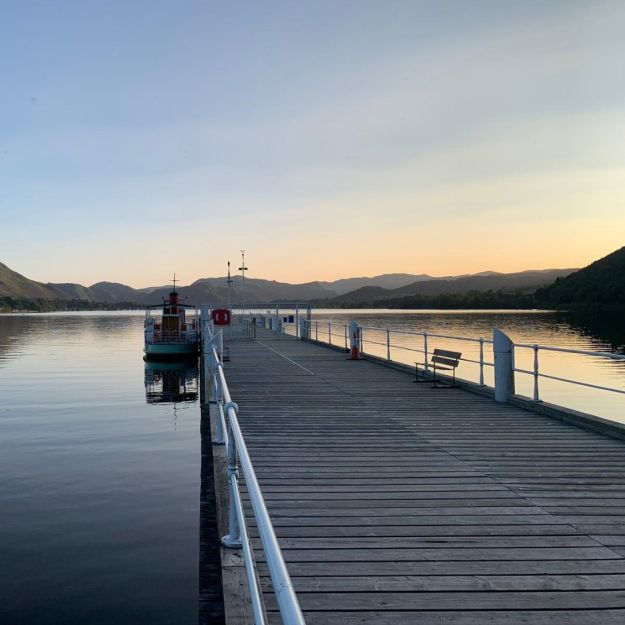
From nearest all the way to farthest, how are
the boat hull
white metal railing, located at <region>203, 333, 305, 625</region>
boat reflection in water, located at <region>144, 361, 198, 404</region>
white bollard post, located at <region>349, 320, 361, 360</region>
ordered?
white metal railing, located at <region>203, 333, 305, 625</region>, white bollard post, located at <region>349, 320, 361, 360</region>, boat reflection in water, located at <region>144, 361, 198, 404</region>, the boat hull

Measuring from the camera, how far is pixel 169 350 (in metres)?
39.3

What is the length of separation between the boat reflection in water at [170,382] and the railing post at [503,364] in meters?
16.2

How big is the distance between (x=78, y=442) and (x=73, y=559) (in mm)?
8801

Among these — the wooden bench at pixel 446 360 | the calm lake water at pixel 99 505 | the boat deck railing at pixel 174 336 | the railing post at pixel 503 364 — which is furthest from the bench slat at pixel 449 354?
the boat deck railing at pixel 174 336

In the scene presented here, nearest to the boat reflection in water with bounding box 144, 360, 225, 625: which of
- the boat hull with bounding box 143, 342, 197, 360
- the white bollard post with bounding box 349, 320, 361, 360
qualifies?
the white bollard post with bounding box 349, 320, 361, 360

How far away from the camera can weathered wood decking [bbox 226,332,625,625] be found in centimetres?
402

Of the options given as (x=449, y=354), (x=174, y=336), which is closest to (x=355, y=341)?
(x=449, y=354)

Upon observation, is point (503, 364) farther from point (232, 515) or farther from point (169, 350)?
point (169, 350)

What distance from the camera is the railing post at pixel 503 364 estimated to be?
37.9ft

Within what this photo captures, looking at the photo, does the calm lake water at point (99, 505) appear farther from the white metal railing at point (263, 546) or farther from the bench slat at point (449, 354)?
the bench slat at point (449, 354)

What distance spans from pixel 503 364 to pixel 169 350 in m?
30.3

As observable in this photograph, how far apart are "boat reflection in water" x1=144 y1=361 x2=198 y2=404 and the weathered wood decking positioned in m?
16.5

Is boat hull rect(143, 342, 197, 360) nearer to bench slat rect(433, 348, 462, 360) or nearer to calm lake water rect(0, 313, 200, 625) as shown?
calm lake water rect(0, 313, 200, 625)

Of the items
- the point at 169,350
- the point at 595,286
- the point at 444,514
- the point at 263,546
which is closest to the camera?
the point at 263,546
